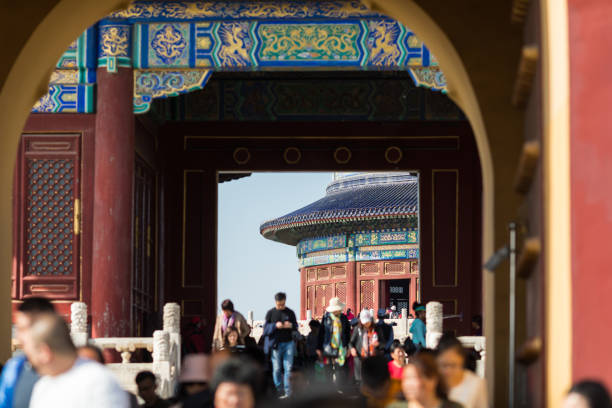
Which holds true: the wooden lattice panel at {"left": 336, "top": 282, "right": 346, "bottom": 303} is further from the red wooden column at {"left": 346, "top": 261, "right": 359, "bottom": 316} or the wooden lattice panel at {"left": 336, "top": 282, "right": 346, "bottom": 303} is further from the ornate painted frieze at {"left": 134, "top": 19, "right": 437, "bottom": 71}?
the ornate painted frieze at {"left": 134, "top": 19, "right": 437, "bottom": 71}

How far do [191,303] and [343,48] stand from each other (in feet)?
16.5

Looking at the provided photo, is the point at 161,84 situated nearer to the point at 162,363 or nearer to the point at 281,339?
the point at 281,339

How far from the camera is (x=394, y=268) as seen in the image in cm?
2845

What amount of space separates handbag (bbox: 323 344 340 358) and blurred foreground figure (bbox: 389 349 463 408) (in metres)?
9.66

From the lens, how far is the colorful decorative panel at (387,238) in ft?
94.3

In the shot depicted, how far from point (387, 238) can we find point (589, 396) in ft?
82.6

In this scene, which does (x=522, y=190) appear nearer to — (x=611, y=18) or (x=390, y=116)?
(x=611, y=18)

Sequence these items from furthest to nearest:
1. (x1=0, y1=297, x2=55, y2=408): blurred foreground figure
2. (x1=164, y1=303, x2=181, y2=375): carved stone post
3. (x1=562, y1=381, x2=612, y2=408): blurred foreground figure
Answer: (x1=164, y1=303, x2=181, y2=375): carved stone post
(x1=0, y1=297, x2=55, y2=408): blurred foreground figure
(x1=562, y1=381, x2=612, y2=408): blurred foreground figure

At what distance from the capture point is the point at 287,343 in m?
13.8

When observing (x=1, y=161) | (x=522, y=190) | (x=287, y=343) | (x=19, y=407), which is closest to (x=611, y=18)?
(x=522, y=190)

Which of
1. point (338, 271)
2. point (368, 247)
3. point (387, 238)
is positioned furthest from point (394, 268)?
point (338, 271)

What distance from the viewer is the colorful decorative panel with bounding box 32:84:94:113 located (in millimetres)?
14750

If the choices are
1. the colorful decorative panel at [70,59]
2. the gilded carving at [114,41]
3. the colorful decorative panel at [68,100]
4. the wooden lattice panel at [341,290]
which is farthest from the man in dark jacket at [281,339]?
the wooden lattice panel at [341,290]

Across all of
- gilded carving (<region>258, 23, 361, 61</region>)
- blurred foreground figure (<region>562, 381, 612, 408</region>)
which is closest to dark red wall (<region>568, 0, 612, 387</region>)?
blurred foreground figure (<region>562, 381, 612, 408</region>)
